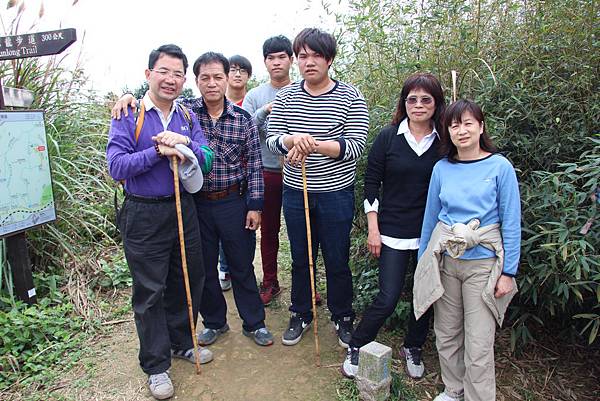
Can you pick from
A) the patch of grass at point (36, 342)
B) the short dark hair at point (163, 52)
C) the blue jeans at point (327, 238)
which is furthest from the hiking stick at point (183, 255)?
the patch of grass at point (36, 342)

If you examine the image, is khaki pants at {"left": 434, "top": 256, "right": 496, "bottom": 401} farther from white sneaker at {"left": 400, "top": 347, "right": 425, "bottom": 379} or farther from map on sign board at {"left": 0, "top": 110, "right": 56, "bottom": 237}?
map on sign board at {"left": 0, "top": 110, "right": 56, "bottom": 237}

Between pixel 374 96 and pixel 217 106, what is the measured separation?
1.38 meters

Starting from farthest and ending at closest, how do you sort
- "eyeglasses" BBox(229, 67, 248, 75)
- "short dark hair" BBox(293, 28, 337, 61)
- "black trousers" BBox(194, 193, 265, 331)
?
"eyeglasses" BBox(229, 67, 248, 75)
"black trousers" BBox(194, 193, 265, 331)
"short dark hair" BBox(293, 28, 337, 61)

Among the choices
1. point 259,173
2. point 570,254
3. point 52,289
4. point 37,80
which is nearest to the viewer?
point 570,254

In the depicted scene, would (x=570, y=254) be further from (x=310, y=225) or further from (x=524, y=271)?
(x=310, y=225)

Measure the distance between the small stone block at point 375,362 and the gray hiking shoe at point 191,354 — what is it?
0.99m

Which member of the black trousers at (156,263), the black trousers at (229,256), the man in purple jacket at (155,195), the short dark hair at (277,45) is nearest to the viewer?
the man in purple jacket at (155,195)

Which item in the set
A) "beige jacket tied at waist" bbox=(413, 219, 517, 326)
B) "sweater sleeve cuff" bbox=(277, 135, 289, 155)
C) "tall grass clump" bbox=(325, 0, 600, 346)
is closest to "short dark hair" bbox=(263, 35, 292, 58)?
"tall grass clump" bbox=(325, 0, 600, 346)

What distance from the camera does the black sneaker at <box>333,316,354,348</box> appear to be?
2.79m

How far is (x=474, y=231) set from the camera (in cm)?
201

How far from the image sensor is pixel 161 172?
7.56 feet

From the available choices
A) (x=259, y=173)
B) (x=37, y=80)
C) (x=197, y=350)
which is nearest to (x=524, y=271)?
(x=259, y=173)

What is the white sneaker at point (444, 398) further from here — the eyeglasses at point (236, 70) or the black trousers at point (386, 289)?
the eyeglasses at point (236, 70)

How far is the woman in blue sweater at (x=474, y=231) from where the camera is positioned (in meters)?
1.99
